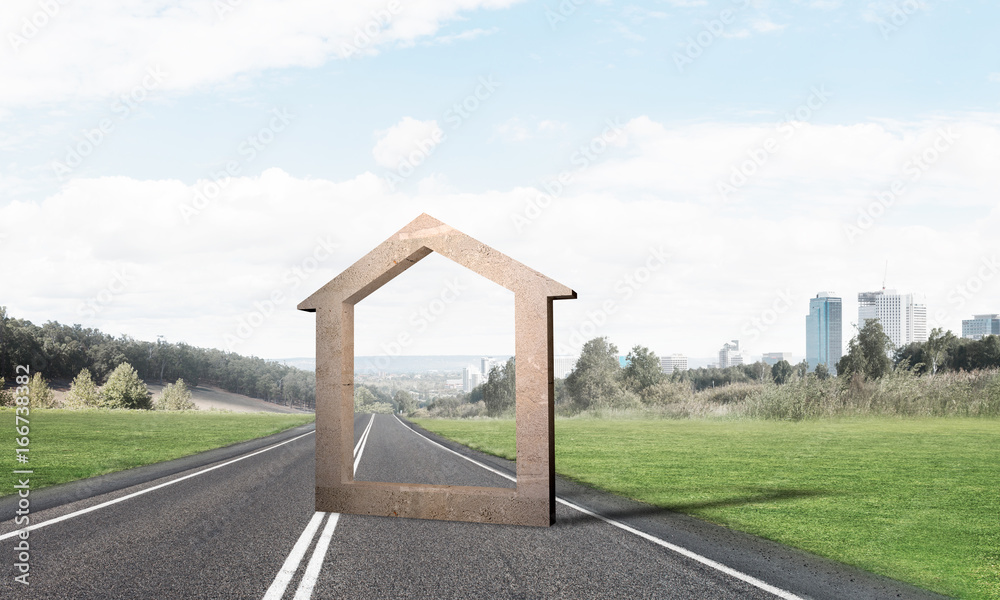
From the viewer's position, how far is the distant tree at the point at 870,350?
52562 millimetres

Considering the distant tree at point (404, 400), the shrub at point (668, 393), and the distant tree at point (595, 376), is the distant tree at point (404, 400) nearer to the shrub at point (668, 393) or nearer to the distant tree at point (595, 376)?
the distant tree at point (595, 376)

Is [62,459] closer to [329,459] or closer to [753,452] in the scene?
[329,459]

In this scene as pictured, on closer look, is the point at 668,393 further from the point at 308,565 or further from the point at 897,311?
the point at 897,311

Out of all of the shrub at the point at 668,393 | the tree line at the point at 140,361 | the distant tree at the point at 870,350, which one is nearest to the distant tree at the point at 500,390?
the tree line at the point at 140,361

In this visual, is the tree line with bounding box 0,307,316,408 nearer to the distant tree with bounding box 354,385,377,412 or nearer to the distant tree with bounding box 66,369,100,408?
the distant tree with bounding box 66,369,100,408

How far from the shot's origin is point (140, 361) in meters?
111

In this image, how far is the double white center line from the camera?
20.4 ft

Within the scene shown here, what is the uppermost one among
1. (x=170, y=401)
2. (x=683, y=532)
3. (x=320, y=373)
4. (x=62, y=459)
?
(x=320, y=373)

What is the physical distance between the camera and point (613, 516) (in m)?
10.2

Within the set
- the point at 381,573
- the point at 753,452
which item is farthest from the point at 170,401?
the point at 381,573

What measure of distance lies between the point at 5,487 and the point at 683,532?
14.5 metres

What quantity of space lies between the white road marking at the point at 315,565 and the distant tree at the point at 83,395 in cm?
7322

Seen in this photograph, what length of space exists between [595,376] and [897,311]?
12585 cm

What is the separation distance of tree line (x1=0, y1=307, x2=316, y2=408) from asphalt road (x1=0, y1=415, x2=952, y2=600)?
2479 inches
